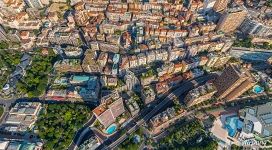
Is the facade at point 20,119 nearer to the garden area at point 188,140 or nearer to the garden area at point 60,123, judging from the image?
the garden area at point 60,123

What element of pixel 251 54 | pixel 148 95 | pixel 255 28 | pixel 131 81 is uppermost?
pixel 255 28

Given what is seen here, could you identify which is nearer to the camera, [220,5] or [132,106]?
[132,106]

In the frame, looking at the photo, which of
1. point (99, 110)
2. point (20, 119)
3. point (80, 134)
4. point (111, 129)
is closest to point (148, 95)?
point (111, 129)

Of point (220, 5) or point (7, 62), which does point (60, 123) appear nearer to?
point (7, 62)

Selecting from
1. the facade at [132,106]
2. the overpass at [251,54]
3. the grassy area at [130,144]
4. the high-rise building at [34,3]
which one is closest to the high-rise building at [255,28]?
the overpass at [251,54]

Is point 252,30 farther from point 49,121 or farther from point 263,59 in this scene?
point 49,121

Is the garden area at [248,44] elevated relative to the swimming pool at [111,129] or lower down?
elevated
